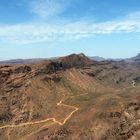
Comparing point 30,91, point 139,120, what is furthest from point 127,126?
point 30,91

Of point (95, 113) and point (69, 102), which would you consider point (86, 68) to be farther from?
point (95, 113)

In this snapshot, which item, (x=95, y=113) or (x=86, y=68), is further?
(x=86, y=68)

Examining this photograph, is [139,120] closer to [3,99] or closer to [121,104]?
[121,104]

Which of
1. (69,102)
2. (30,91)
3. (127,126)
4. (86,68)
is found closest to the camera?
(127,126)

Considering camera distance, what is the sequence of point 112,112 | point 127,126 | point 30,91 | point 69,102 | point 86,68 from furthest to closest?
point 86,68 < point 30,91 < point 69,102 < point 112,112 < point 127,126

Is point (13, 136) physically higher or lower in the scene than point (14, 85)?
lower

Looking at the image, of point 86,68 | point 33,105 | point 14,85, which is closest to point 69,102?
point 33,105
